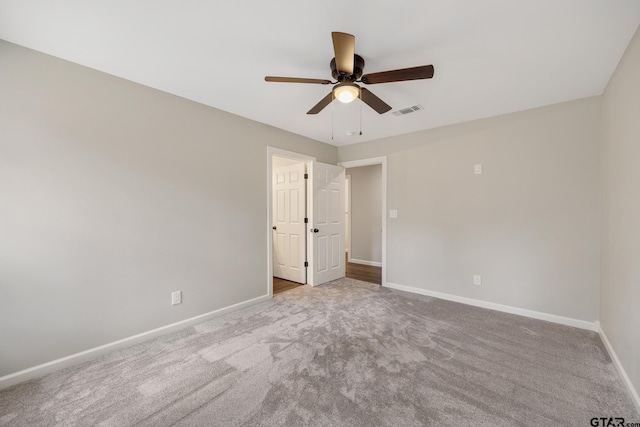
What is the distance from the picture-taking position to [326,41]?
1.86 meters

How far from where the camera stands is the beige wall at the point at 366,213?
239 inches

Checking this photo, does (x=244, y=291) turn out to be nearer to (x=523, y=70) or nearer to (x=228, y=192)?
(x=228, y=192)

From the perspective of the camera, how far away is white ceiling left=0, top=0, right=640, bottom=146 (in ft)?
5.18

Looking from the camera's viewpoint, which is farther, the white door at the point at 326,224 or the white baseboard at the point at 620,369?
the white door at the point at 326,224

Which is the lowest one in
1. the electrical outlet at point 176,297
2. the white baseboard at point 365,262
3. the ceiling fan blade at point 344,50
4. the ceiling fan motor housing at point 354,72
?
the white baseboard at point 365,262

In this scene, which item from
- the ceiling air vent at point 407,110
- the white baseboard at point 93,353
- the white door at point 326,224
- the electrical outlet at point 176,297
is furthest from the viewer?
the white door at point 326,224

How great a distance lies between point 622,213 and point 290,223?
12.6 feet

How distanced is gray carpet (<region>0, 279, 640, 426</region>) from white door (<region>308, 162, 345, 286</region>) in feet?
4.88


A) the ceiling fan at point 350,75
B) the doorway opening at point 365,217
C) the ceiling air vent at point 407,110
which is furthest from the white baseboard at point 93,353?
the doorway opening at point 365,217

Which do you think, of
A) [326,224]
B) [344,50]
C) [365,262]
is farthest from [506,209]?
[365,262]

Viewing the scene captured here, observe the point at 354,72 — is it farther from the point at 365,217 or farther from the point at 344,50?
the point at 365,217

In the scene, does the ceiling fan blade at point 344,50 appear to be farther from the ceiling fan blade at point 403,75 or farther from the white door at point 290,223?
the white door at point 290,223

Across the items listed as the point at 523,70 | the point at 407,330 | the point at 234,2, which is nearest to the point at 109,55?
the point at 234,2

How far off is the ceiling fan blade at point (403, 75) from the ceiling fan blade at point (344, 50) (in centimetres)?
18
